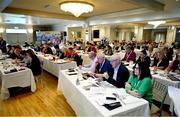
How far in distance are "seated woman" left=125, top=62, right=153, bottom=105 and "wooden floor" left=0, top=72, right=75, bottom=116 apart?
1.39 metres

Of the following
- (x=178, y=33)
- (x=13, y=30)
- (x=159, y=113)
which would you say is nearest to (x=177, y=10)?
(x=159, y=113)

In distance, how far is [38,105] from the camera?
342 cm

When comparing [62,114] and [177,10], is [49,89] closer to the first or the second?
[62,114]

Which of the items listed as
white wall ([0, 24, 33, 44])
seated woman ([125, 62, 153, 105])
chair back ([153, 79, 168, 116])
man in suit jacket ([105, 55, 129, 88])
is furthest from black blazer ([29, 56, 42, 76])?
white wall ([0, 24, 33, 44])

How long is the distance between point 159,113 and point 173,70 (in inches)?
54.6

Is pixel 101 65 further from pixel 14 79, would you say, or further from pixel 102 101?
pixel 14 79

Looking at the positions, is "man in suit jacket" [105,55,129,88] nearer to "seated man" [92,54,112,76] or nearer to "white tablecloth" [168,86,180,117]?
"seated man" [92,54,112,76]

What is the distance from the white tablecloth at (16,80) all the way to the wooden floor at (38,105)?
0.28 metres

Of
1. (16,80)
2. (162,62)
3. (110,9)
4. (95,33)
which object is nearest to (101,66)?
(162,62)

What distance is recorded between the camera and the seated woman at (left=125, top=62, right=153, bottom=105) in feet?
7.16

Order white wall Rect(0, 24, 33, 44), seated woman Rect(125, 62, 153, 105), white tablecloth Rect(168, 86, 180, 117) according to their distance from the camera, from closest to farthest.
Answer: white tablecloth Rect(168, 86, 180, 117) < seated woman Rect(125, 62, 153, 105) < white wall Rect(0, 24, 33, 44)

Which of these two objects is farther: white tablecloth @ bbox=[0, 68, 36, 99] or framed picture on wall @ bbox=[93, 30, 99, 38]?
framed picture on wall @ bbox=[93, 30, 99, 38]

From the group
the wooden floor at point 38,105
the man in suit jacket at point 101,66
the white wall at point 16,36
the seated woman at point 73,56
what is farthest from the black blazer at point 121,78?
the white wall at point 16,36

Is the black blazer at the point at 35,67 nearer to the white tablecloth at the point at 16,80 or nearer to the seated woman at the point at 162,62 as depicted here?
the white tablecloth at the point at 16,80
